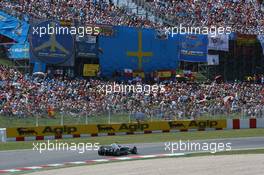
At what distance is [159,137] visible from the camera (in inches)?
1156

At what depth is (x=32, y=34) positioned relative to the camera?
35656 millimetres

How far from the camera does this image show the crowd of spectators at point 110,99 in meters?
29.4

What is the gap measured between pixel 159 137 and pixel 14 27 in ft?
38.5

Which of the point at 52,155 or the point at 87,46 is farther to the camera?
the point at 87,46

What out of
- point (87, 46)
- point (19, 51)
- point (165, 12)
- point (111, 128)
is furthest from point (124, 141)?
point (165, 12)

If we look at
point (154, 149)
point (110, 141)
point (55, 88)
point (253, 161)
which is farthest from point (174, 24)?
point (253, 161)

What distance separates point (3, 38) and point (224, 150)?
17.4 metres

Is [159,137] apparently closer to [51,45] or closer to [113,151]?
[113,151]

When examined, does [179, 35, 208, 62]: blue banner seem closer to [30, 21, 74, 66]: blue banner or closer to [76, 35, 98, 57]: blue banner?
[76, 35, 98, 57]: blue banner

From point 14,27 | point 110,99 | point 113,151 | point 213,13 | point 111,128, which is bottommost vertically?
point 113,151

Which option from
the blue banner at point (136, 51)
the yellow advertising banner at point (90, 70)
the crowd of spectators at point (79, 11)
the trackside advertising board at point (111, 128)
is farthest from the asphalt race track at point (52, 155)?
the blue banner at point (136, 51)

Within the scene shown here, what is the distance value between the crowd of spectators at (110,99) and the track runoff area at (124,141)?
666mm

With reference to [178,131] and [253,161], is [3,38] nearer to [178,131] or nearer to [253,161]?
[178,131]

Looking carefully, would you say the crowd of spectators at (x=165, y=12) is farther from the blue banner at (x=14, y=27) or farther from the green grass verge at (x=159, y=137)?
the green grass verge at (x=159, y=137)
